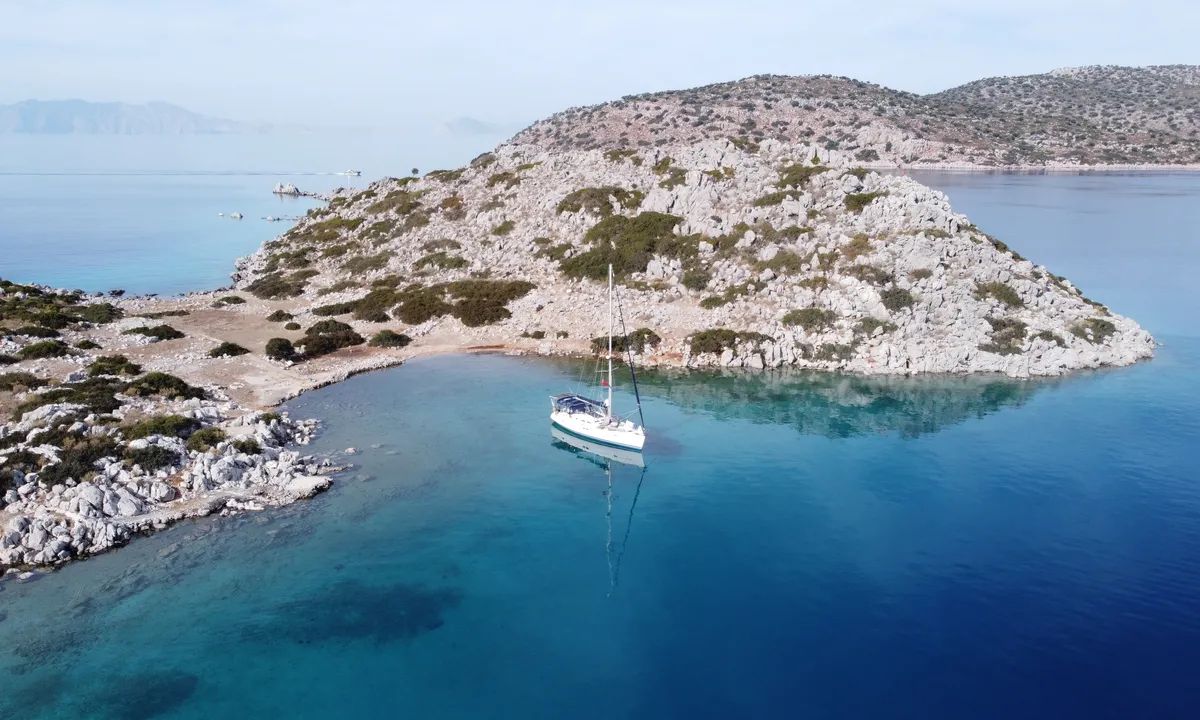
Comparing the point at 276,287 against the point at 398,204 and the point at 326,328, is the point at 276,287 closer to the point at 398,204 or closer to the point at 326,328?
the point at 326,328

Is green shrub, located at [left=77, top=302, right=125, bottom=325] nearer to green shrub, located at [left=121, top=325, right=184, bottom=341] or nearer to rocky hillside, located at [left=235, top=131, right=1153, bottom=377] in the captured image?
green shrub, located at [left=121, top=325, right=184, bottom=341]

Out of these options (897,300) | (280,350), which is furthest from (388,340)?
(897,300)

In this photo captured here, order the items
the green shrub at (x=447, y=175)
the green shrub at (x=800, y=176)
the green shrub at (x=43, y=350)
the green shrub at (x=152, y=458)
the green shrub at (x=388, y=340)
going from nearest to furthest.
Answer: the green shrub at (x=152, y=458)
the green shrub at (x=43, y=350)
the green shrub at (x=388, y=340)
the green shrub at (x=800, y=176)
the green shrub at (x=447, y=175)

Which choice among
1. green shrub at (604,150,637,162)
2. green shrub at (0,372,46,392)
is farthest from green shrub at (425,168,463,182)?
green shrub at (0,372,46,392)

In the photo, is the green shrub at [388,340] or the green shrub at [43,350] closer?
the green shrub at [43,350]

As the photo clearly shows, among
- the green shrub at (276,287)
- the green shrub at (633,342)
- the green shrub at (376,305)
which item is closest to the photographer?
the green shrub at (633,342)

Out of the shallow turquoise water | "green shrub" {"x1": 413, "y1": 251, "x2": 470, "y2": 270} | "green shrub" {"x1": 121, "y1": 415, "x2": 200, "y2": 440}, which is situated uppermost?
"green shrub" {"x1": 413, "y1": 251, "x2": 470, "y2": 270}

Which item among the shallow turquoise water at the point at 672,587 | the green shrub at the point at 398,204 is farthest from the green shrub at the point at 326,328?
the green shrub at the point at 398,204

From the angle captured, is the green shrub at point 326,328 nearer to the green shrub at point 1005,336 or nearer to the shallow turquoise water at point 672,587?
the shallow turquoise water at point 672,587
